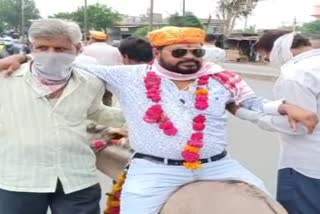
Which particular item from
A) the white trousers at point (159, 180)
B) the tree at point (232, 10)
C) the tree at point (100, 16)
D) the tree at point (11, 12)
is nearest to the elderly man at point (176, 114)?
the white trousers at point (159, 180)

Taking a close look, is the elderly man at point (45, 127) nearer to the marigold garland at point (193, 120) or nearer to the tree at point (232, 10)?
the marigold garland at point (193, 120)

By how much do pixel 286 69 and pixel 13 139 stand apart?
1.45 meters

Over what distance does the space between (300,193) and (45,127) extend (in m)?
1.39

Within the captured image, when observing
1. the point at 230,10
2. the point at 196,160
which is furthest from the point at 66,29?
the point at 230,10

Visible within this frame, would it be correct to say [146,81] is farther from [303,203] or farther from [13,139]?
[303,203]

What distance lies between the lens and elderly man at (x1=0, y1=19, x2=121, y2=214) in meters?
3.09

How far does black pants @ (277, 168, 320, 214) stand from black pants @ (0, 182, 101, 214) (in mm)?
1024

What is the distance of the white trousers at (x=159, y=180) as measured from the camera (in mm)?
2951

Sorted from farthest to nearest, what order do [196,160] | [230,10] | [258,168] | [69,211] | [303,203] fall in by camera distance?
[230,10] < [258,168] < [303,203] < [69,211] < [196,160]

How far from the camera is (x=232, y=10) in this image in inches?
1693

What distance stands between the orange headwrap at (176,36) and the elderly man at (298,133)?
0.42m

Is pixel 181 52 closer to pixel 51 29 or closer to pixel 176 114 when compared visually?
pixel 176 114

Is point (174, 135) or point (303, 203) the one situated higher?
point (174, 135)

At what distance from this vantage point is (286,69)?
3502 mm
